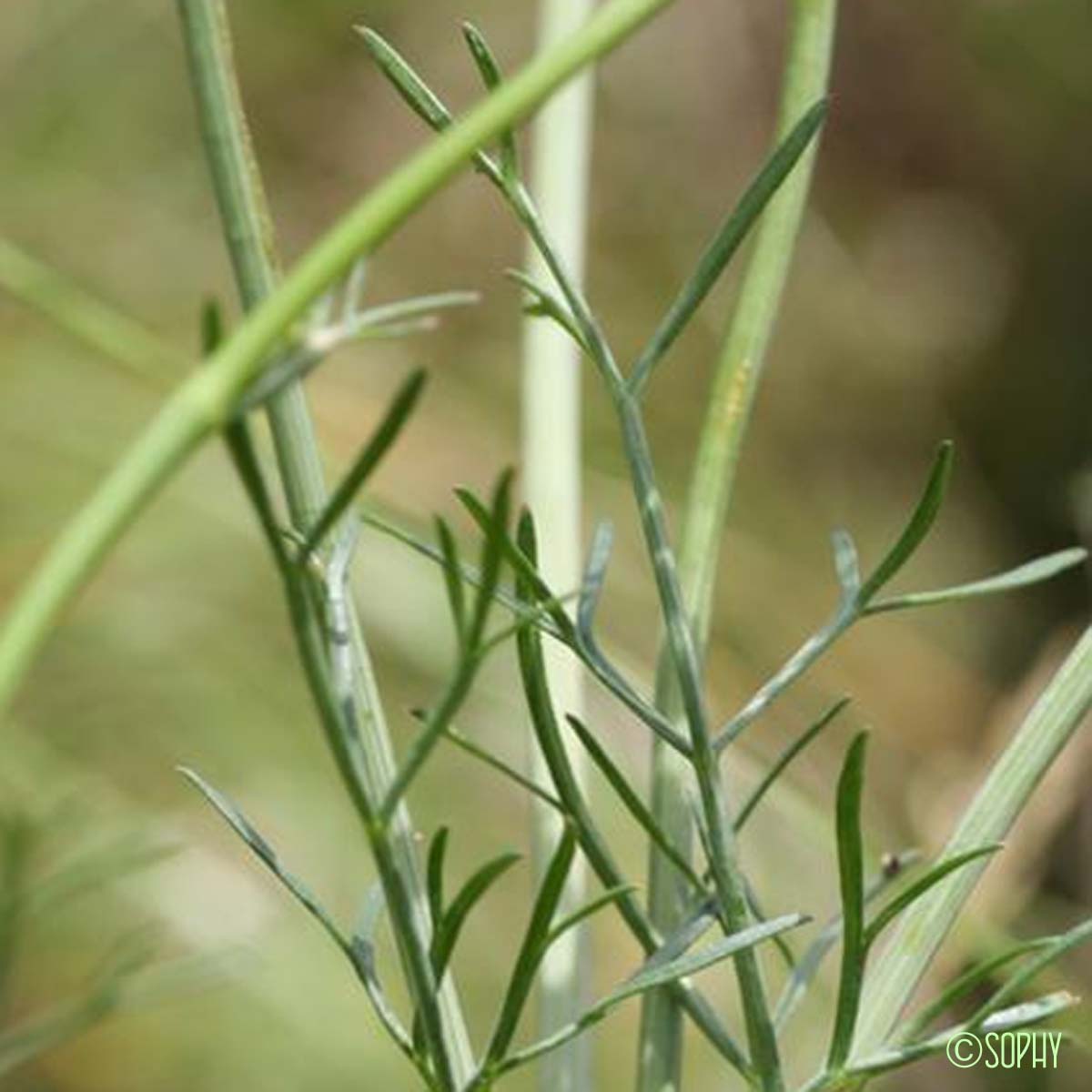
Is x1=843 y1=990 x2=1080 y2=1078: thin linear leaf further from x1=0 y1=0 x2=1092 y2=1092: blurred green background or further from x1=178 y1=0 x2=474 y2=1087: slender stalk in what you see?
x1=0 y1=0 x2=1092 y2=1092: blurred green background

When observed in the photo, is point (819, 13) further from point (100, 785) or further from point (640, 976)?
point (100, 785)

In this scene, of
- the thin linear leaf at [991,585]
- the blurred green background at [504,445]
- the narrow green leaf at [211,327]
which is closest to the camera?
the narrow green leaf at [211,327]

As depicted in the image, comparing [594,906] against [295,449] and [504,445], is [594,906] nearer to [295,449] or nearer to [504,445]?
[295,449]

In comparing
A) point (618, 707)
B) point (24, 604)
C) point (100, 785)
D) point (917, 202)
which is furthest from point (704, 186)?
point (24, 604)

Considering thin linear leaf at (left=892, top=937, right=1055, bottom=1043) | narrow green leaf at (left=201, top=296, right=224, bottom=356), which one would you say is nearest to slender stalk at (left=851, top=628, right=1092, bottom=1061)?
thin linear leaf at (left=892, top=937, right=1055, bottom=1043)

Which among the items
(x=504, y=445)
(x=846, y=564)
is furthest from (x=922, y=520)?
(x=504, y=445)

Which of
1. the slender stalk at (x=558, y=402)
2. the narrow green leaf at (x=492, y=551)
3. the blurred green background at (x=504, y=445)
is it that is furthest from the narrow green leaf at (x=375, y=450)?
the blurred green background at (x=504, y=445)

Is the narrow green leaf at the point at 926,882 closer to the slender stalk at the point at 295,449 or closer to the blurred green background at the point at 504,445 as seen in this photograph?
the slender stalk at the point at 295,449
